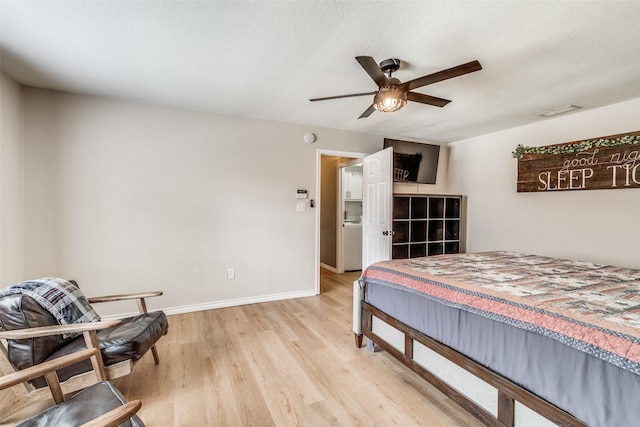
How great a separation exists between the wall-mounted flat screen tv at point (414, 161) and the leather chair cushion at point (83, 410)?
13.3 ft

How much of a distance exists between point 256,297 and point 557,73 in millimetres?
3893

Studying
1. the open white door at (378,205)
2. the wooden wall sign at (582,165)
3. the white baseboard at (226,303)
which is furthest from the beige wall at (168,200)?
the wooden wall sign at (582,165)

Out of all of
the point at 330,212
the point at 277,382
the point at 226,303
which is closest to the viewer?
the point at 277,382

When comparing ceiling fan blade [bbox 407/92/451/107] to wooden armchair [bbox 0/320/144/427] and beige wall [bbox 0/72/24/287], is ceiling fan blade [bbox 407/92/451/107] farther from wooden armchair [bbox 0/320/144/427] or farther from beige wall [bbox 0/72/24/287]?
beige wall [bbox 0/72/24/287]

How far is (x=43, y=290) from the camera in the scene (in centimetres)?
174

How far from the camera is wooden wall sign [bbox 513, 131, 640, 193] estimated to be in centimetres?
289

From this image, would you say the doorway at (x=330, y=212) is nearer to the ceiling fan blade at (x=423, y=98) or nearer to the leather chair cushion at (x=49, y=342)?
the ceiling fan blade at (x=423, y=98)

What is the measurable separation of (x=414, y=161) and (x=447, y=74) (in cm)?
277

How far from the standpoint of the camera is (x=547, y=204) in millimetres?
3586

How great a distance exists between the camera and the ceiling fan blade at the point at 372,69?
1.75m

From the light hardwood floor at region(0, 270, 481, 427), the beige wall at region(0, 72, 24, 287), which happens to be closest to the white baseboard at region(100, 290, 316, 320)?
the light hardwood floor at region(0, 270, 481, 427)

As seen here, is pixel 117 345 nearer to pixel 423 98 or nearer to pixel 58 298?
pixel 58 298

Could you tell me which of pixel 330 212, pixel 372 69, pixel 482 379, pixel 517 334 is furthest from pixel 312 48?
pixel 330 212

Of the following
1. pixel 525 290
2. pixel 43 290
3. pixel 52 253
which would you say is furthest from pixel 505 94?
pixel 52 253
